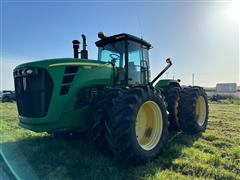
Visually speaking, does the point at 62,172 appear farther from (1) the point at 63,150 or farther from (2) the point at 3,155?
(2) the point at 3,155

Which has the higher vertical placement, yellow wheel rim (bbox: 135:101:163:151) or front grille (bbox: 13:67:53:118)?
front grille (bbox: 13:67:53:118)

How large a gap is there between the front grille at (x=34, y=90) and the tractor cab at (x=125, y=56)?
5.49ft

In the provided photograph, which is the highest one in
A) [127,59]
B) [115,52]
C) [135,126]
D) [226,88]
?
[115,52]

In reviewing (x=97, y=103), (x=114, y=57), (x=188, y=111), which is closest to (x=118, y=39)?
(x=114, y=57)

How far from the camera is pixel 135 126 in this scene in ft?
13.4

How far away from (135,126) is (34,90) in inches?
76.4

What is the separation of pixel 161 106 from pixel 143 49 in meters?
1.89

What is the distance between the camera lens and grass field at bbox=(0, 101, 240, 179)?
3688 millimetres

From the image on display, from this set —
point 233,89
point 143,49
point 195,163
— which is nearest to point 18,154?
point 195,163

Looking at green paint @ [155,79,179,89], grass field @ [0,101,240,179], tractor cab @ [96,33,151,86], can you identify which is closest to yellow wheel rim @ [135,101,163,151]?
grass field @ [0,101,240,179]

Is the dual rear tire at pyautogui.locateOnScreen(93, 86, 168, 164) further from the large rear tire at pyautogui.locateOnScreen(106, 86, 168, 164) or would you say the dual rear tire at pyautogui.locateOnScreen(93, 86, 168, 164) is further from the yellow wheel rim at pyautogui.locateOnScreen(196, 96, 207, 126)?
the yellow wheel rim at pyautogui.locateOnScreen(196, 96, 207, 126)

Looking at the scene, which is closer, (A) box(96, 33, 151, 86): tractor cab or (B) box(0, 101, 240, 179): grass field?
(B) box(0, 101, 240, 179): grass field

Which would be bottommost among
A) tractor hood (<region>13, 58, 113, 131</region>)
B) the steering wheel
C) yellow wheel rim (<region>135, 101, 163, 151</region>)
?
yellow wheel rim (<region>135, 101, 163, 151</region>)

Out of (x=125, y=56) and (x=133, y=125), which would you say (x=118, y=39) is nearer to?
(x=125, y=56)
